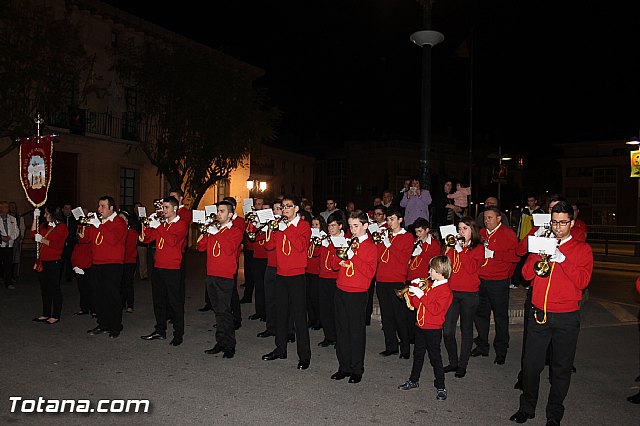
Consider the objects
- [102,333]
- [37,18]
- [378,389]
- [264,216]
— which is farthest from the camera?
[37,18]

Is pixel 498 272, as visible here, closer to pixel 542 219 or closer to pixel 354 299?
pixel 542 219

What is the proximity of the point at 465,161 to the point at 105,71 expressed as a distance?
62.2 metres

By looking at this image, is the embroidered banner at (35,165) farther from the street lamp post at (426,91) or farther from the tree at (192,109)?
the street lamp post at (426,91)

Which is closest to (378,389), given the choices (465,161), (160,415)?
(160,415)

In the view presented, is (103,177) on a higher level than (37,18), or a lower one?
lower

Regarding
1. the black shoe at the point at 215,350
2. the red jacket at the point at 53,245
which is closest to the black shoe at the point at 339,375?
the black shoe at the point at 215,350

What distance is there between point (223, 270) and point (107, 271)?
2159mm

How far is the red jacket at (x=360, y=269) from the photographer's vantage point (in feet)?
21.6

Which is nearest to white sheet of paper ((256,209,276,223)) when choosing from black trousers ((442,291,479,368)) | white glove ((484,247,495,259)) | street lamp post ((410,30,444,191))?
black trousers ((442,291,479,368))

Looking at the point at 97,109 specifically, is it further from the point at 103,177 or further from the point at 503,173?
the point at 503,173

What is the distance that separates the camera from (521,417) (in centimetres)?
532

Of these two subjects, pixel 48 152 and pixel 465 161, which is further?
pixel 465 161

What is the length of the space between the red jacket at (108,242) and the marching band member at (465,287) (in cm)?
520

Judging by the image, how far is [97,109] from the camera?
26.7 metres
